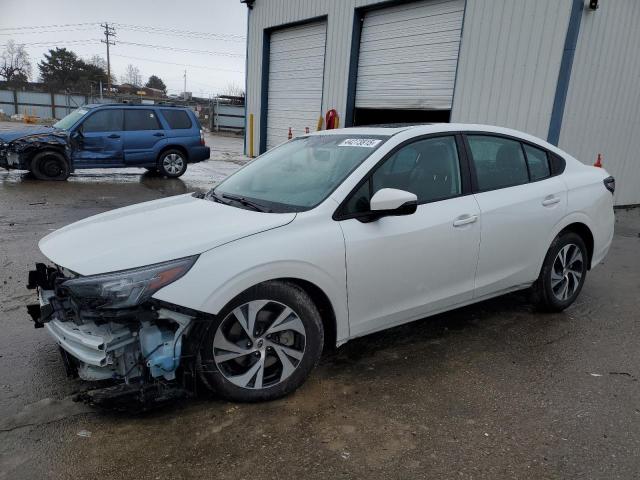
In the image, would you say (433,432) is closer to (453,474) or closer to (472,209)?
(453,474)

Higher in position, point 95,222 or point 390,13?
point 390,13

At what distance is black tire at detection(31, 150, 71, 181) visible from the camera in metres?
10.5

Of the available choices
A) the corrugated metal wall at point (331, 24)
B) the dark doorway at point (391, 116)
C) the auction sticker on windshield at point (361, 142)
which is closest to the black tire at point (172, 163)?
the corrugated metal wall at point (331, 24)

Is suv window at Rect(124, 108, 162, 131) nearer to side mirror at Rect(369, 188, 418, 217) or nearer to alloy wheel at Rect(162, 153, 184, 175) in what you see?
alloy wheel at Rect(162, 153, 184, 175)

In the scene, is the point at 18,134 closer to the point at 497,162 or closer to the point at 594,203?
the point at 497,162

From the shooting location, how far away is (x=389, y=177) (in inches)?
128

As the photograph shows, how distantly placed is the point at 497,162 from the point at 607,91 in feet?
22.2

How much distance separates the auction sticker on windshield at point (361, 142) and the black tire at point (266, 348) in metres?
1.17

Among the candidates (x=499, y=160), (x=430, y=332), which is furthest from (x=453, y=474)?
(x=499, y=160)

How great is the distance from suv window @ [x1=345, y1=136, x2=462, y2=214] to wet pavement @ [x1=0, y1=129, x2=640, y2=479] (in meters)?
1.15

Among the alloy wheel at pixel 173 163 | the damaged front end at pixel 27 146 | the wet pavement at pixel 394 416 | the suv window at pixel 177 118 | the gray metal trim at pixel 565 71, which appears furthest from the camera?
the alloy wheel at pixel 173 163

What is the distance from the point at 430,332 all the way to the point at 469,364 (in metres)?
0.56

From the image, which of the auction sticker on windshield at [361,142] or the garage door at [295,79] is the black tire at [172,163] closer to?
the garage door at [295,79]

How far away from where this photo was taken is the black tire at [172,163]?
1202 cm
